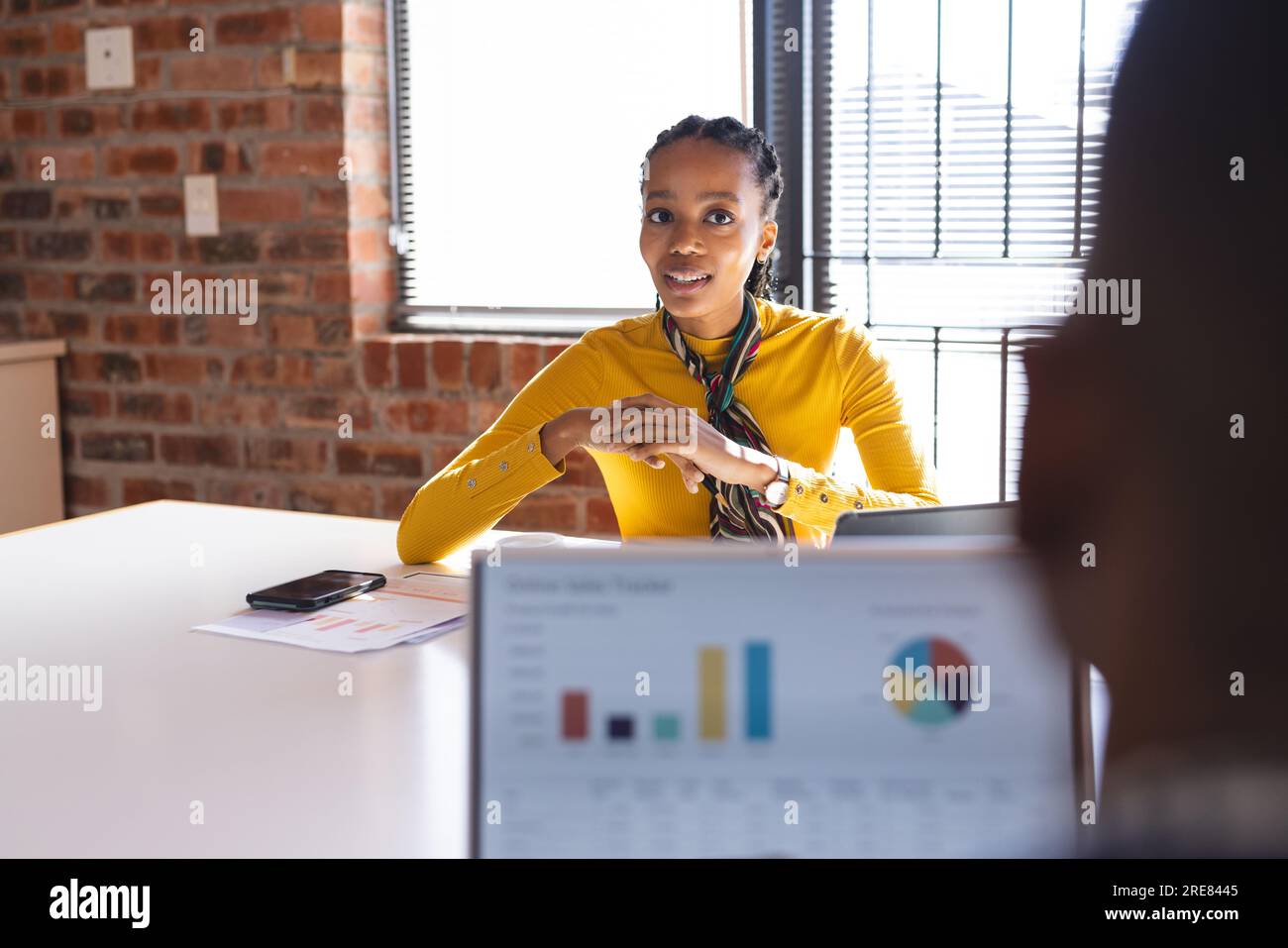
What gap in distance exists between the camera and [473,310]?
3014mm

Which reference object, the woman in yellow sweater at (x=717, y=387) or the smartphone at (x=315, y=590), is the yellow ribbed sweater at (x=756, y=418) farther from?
the smartphone at (x=315, y=590)

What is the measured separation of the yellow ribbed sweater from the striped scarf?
0.03 m

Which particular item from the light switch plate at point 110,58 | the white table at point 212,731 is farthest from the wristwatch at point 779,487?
the light switch plate at point 110,58

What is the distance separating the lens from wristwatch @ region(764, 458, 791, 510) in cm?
177

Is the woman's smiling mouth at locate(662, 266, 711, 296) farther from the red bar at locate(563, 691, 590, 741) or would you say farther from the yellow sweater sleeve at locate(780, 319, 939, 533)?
the red bar at locate(563, 691, 590, 741)

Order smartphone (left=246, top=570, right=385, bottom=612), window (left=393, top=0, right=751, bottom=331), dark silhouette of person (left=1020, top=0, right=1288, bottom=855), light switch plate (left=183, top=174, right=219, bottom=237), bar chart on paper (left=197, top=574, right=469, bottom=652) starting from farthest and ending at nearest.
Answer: light switch plate (left=183, top=174, right=219, bottom=237) < window (left=393, top=0, right=751, bottom=331) < smartphone (left=246, top=570, right=385, bottom=612) < bar chart on paper (left=197, top=574, right=469, bottom=652) < dark silhouette of person (left=1020, top=0, right=1288, bottom=855)

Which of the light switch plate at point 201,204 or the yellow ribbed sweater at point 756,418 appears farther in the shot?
the light switch plate at point 201,204

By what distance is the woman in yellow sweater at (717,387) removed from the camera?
1.81 meters

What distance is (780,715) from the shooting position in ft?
1.87

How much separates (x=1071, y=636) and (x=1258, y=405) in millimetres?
135

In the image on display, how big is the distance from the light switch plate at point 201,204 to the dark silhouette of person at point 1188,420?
2.82 meters

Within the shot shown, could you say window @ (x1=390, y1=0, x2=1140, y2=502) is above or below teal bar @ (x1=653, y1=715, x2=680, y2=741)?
above

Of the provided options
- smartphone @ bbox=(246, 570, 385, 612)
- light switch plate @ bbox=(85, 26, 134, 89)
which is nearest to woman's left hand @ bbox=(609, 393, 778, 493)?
smartphone @ bbox=(246, 570, 385, 612)

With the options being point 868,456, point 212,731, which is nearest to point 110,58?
point 868,456
